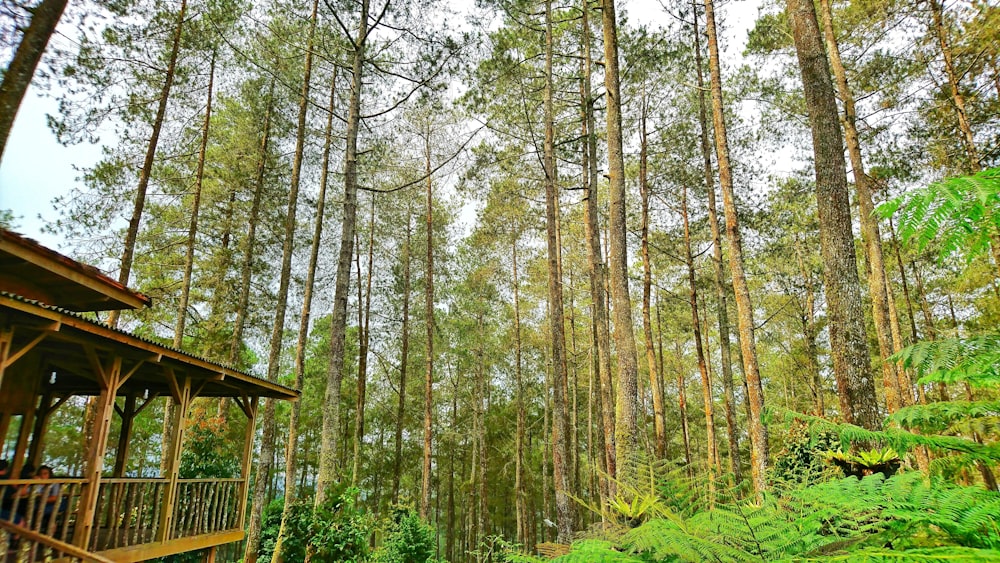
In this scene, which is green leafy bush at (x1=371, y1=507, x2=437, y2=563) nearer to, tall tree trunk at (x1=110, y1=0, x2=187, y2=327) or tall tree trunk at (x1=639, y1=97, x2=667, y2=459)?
tall tree trunk at (x1=110, y1=0, x2=187, y2=327)

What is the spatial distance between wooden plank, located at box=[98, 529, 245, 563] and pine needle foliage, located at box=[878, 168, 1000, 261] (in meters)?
8.50

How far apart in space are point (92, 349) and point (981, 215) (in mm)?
7958

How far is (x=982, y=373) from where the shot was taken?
4.70 ft

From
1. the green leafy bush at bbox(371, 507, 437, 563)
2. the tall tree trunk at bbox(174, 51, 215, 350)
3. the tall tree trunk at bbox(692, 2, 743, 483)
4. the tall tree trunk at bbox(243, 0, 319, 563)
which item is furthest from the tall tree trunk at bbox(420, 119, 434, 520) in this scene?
the tall tree trunk at bbox(692, 2, 743, 483)

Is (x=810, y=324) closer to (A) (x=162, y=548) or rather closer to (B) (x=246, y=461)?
(B) (x=246, y=461)

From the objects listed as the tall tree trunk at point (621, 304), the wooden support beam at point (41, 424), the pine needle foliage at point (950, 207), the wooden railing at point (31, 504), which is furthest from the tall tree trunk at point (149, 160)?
the pine needle foliage at point (950, 207)

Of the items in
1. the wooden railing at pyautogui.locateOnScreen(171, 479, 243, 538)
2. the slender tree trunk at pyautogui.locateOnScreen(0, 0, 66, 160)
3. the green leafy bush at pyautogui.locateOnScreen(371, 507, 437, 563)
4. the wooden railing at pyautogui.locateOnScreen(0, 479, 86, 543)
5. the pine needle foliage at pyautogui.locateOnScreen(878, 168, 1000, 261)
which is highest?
the slender tree trunk at pyautogui.locateOnScreen(0, 0, 66, 160)

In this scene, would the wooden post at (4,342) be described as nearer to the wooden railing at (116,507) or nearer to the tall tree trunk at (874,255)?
the wooden railing at (116,507)

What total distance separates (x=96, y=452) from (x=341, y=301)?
509 centimetres

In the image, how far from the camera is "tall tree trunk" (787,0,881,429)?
15.3 feet

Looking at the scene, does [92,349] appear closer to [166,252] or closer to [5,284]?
[5,284]

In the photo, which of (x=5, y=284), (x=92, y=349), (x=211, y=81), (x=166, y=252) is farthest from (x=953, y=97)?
(x=166, y=252)

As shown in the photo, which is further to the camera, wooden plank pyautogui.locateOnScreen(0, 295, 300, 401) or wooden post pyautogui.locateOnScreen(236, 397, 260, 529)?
wooden post pyautogui.locateOnScreen(236, 397, 260, 529)

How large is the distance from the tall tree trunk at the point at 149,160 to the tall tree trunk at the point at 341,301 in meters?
4.26
